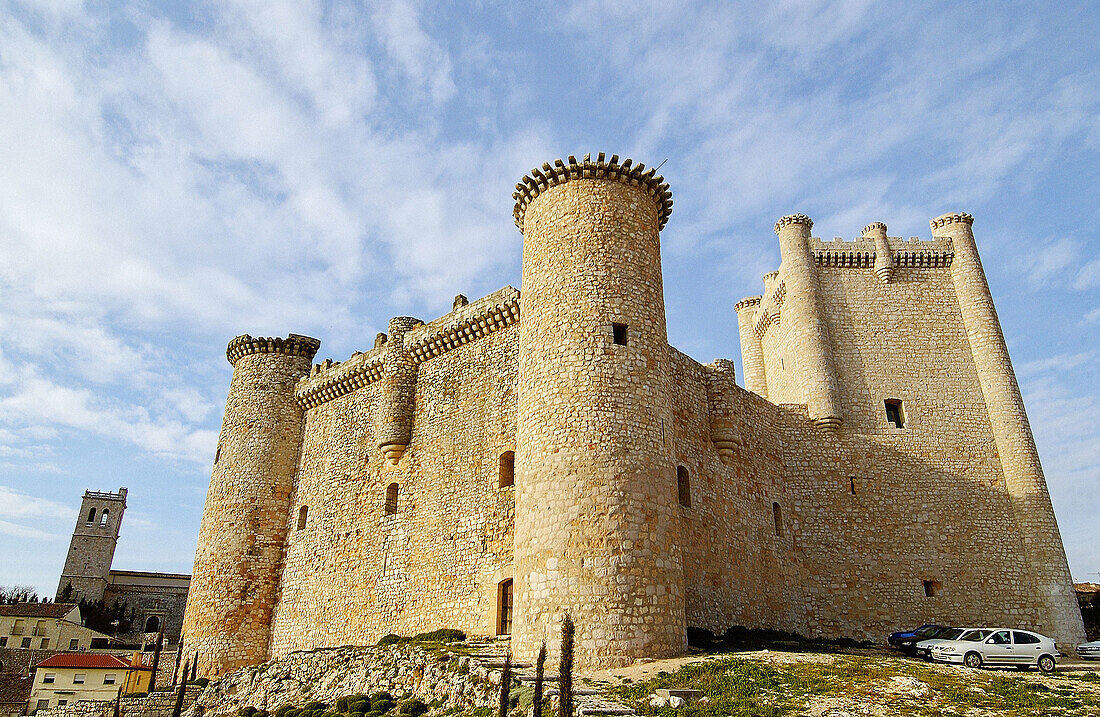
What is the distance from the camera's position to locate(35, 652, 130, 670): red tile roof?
31.5 m

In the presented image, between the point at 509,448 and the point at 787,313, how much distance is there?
11.7m

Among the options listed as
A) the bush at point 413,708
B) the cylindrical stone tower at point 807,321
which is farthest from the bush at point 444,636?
the cylindrical stone tower at point 807,321

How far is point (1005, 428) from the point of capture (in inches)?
841

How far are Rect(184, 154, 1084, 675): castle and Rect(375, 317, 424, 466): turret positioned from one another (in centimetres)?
7

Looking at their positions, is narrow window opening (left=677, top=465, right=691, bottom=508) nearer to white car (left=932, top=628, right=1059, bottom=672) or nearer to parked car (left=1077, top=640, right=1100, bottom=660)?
white car (left=932, top=628, right=1059, bottom=672)

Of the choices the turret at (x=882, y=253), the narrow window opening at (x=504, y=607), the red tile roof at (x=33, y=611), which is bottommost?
the narrow window opening at (x=504, y=607)

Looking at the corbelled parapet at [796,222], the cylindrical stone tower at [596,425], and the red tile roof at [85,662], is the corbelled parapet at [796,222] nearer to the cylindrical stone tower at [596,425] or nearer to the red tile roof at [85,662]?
the cylindrical stone tower at [596,425]

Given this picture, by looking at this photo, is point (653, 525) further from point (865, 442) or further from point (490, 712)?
point (865, 442)

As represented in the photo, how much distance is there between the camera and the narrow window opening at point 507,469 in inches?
683

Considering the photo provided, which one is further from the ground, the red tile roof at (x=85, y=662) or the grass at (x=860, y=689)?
the grass at (x=860, y=689)

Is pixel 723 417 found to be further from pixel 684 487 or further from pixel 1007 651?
pixel 1007 651

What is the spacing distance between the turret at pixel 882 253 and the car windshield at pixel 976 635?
13106 mm

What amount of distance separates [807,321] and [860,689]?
49.5 ft

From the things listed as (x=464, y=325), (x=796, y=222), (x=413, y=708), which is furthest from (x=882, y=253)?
(x=413, y=708)
